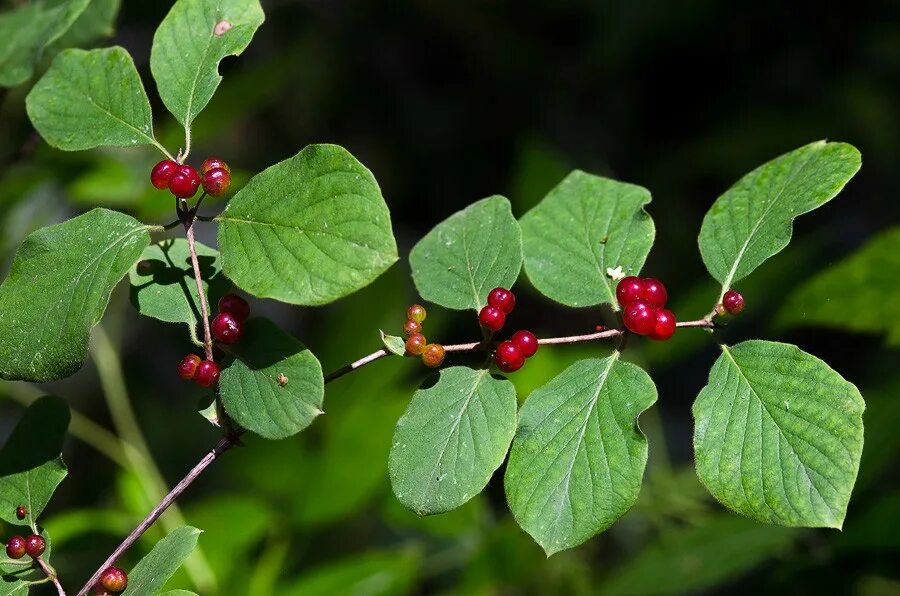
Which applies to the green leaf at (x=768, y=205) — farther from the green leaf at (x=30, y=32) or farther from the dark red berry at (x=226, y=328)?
the green leaf at (x=30, y=32)

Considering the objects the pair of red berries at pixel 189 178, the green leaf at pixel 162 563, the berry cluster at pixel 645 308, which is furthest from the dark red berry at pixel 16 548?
the berry cluster at pixel 645 308

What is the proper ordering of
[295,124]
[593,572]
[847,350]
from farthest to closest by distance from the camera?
[295,124] < [847,350] < [593,572]

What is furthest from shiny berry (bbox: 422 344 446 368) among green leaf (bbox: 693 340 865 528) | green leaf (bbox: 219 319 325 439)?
green leaf (bbox: 693 340 865 528)

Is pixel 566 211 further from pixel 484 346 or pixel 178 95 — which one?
pixel 178 95

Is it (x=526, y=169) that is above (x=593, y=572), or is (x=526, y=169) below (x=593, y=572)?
above

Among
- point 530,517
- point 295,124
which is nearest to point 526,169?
point 530,517

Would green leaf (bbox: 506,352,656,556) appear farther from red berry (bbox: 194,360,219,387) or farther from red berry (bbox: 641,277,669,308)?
red berry (bbox: 194,360,219,387)

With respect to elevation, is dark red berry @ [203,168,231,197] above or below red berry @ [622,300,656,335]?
above
